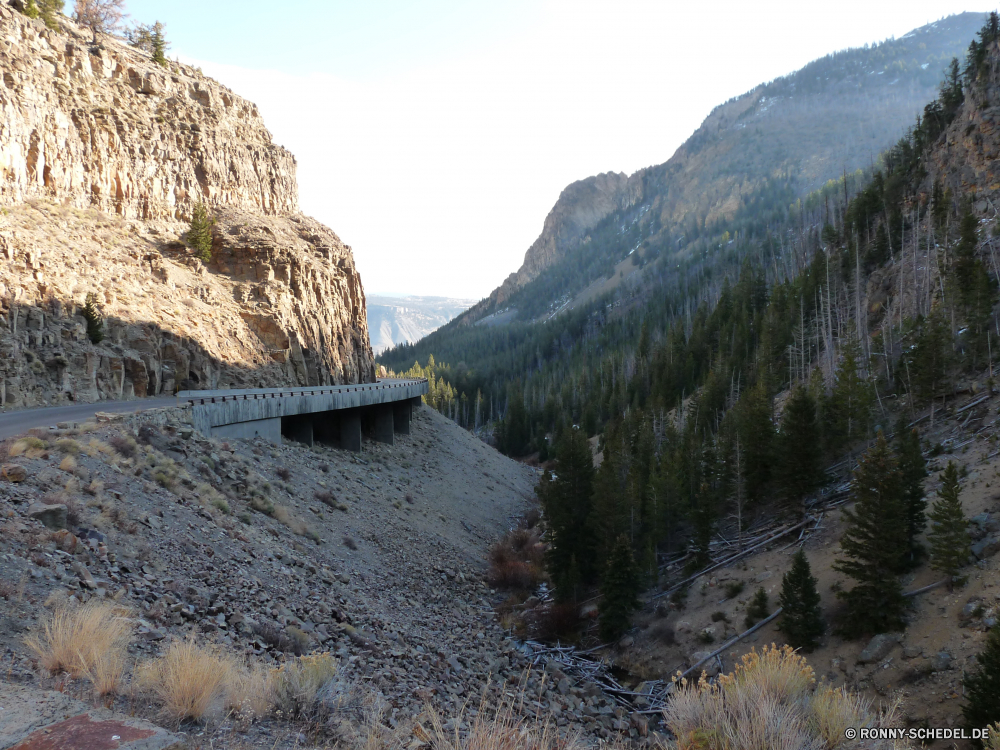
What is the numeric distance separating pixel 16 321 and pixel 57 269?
4.06m

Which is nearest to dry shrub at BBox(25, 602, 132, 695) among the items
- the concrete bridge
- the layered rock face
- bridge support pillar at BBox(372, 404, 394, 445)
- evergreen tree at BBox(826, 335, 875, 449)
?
the concrete bridge

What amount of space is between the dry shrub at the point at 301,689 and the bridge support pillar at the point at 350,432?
Answer: 94.2 ft

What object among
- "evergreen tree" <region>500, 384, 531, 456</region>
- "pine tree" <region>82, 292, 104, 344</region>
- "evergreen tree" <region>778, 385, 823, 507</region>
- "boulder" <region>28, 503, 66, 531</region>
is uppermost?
"pine tree" <region>82, 292, 104, 344</region>

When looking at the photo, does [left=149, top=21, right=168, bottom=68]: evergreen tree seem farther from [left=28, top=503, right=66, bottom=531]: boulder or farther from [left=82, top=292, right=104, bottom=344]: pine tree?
[left=28, top=503, right=66, bottom=531]: boulder

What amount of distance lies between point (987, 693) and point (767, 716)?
9.30 metres

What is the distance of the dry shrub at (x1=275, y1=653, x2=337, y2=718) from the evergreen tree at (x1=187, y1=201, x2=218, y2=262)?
116 ft

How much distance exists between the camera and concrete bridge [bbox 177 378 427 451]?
2303 cm

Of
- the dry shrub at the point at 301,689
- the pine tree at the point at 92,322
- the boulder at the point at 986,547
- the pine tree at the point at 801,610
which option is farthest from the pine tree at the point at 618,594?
the pine tree at the point at 92,322

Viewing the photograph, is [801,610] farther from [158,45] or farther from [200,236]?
[158,45]

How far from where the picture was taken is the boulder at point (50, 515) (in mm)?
9891

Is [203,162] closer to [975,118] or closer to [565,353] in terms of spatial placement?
[975,118]

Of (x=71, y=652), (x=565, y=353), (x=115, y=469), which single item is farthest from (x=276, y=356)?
(x=565, y=353)

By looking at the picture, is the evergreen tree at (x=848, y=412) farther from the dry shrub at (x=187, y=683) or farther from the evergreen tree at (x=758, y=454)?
the dry shrub at (x=187, y=683)

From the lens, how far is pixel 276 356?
3822cm
